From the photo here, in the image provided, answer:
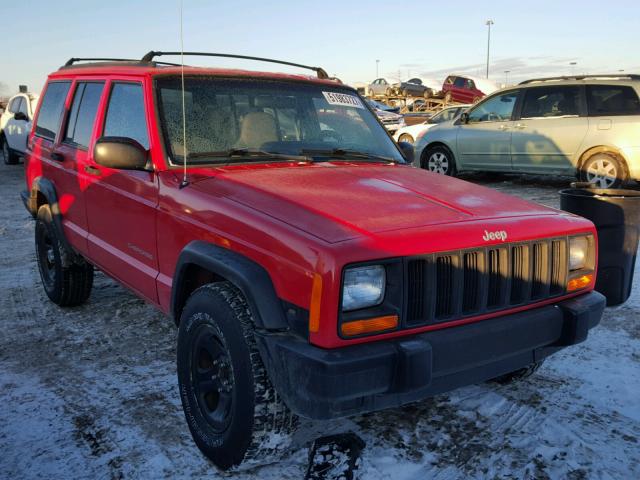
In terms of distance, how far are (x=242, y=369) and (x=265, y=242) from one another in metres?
0.52

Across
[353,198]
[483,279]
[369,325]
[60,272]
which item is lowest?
[60,272]

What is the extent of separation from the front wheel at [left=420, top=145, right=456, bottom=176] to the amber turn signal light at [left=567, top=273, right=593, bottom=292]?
8.75 meters

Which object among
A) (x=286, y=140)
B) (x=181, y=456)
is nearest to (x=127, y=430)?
(x=181, y=456)

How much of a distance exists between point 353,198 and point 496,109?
28.4 ft

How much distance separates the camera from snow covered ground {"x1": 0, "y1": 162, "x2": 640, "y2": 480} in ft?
8.71

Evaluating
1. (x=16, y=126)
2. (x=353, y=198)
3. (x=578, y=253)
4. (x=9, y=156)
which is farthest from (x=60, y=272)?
(x=9, y=156)

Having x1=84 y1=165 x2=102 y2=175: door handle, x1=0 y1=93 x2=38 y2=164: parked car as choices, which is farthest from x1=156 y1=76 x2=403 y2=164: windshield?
x1=0 y1=93 x2=38 y2=164: parked car

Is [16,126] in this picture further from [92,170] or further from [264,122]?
[264,122]

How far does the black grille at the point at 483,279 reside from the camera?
2332mm

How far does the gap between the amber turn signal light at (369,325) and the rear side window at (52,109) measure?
11.2ft

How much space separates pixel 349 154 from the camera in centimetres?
369

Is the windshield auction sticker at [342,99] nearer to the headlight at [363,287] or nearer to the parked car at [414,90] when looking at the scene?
the headlight at [363,287]

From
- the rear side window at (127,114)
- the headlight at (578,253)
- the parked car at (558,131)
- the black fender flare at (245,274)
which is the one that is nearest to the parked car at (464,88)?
the parked car at (558,131)

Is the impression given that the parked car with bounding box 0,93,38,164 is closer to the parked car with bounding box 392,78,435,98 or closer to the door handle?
the door handle
